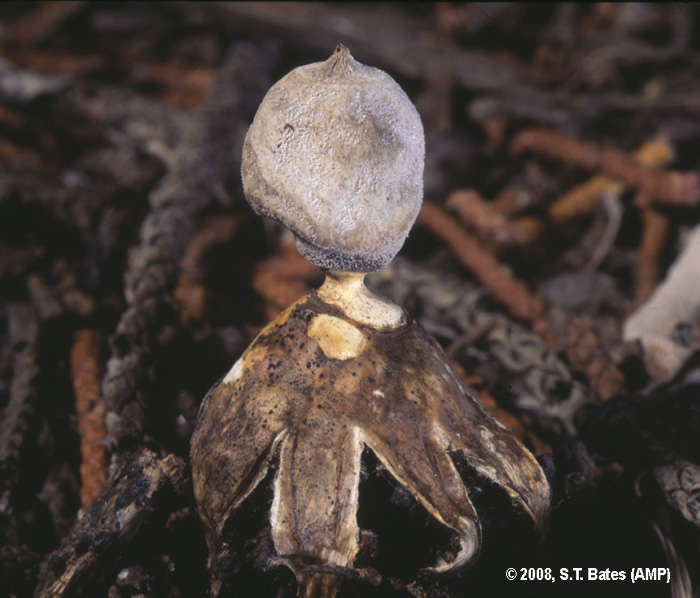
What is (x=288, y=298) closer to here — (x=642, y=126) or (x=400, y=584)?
(x=400, y=584)

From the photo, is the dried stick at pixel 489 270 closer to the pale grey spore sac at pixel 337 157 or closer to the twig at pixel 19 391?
the pale grey spore sac at pixel 337 157

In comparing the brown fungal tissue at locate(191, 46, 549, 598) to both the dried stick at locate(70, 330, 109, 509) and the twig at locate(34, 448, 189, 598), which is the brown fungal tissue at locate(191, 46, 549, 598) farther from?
the dried stick at locate(70, 330, 109, 509)

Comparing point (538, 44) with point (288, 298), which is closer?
point (288, 298)

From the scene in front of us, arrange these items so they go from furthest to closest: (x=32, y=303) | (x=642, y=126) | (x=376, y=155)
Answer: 1. (x=642, y=126)
2. (x=32, y=303)
3. (x=376, y=155)

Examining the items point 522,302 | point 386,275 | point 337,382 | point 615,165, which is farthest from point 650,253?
point 337,382

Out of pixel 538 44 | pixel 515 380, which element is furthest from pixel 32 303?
pixel 538 44

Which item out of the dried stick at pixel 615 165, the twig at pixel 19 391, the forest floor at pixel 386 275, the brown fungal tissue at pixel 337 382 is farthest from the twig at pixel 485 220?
the twig at pixel 19 391

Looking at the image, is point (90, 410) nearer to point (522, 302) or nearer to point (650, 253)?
point (522, 302)
